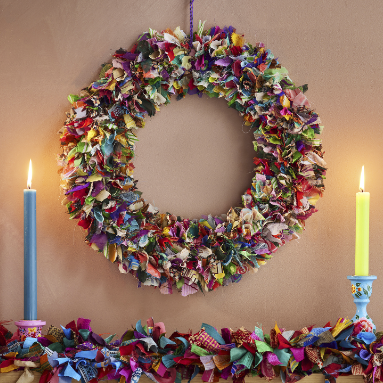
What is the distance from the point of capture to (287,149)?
960 millimetres

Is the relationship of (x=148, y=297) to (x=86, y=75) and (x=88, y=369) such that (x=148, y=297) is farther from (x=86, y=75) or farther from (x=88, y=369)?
(x=86, y=75)

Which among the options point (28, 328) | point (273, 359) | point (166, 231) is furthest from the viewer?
point (166, 231)

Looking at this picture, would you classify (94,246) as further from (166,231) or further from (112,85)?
(112,85)

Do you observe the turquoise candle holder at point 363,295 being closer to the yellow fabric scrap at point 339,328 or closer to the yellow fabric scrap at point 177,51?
the yellow fabric scrap at point 339,328

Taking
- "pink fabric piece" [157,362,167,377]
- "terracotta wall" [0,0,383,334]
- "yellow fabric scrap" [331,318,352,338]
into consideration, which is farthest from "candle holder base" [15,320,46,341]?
"yellow fabric scrap" [331,318,352,338]

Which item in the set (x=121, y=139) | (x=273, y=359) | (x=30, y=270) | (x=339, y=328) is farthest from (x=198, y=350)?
(x=121, y=139)

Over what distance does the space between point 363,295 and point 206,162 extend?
1.56ft

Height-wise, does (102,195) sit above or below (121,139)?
below

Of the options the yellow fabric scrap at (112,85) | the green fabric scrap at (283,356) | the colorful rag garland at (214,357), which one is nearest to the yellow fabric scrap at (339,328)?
the colorful rag garland at (214,357)

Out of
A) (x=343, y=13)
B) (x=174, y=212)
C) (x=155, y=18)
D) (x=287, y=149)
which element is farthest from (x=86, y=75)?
(x=343, y=13)

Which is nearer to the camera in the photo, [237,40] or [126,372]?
[126,372]

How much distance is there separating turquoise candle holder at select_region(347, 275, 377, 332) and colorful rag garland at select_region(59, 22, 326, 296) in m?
0.18

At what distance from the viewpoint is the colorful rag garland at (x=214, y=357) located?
2.49 ft

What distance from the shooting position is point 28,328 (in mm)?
856
